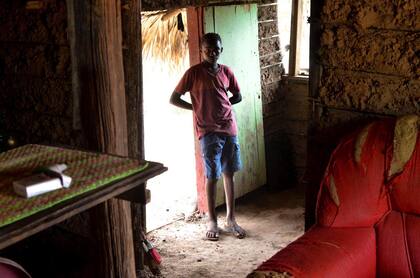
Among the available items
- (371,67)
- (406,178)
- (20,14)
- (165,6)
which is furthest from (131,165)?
(165,6)

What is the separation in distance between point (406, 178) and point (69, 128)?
1870 mm

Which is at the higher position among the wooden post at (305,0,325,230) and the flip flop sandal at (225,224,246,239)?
the wooden post at (305,0,325,230)

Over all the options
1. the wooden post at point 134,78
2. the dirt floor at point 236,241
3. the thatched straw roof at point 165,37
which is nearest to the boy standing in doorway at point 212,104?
the dirt floor at point 236,241

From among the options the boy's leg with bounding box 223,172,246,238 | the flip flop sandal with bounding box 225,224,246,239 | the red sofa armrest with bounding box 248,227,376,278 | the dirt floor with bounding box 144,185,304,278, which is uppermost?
the red sofa armrest with bounding box 248,227,376,278

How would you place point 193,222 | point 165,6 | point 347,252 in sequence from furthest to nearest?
point 193,222 < point 165,6 < point 347,252

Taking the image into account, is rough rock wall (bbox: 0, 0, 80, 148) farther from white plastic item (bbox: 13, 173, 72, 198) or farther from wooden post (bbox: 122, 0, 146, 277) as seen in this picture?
white plastic item (bbox: 13, 173, 72, 198)

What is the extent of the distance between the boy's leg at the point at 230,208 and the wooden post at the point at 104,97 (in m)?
1.87

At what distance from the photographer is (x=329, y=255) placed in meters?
1.94

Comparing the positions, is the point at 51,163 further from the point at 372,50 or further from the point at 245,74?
the point at 245,74

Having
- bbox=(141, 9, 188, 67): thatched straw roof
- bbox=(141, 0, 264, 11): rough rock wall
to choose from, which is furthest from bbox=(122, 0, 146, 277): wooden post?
bbox=(141, 9, 188, 67): thatched straw roof

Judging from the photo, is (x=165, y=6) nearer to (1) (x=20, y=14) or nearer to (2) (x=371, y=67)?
(1) (x=20, y=14)

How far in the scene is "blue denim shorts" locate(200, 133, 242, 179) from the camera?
416 cm

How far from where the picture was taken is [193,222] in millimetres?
4703

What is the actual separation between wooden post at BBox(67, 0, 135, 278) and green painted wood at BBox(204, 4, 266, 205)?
2.08 m
